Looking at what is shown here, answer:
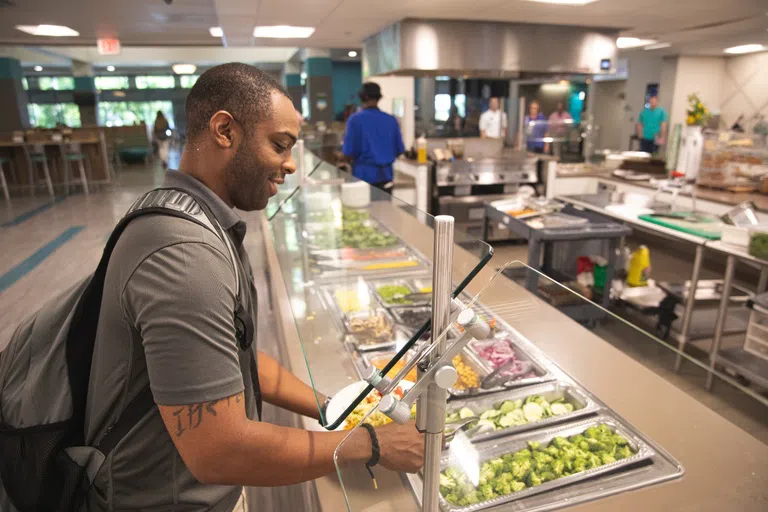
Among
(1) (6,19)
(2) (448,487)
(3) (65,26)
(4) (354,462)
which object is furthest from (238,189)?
(3) (65,26)

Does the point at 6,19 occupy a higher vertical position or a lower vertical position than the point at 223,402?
higher

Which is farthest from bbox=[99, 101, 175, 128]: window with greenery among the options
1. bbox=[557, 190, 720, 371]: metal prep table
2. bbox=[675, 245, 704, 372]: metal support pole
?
bbox=[675, 245, 704, 372]: metal support pole

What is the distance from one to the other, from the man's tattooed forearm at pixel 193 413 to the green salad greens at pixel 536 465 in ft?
1.92

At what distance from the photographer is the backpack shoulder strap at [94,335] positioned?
0.92 m

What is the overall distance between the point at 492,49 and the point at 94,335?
18.5 ft

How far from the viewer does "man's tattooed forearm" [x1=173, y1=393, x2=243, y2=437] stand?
82 cm

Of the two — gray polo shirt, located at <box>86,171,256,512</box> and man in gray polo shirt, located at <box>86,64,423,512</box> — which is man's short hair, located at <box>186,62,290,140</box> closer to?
man in gray polo shirt, located at <box>86,64,423,512</box>

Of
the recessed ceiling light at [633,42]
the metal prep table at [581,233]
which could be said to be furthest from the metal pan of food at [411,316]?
the recessed ceiling light at [633,42]

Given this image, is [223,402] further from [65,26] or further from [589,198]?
[65,26]

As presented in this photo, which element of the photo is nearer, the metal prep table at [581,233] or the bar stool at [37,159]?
the metal prep table at [581,233]

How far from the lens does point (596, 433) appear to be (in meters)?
1.34

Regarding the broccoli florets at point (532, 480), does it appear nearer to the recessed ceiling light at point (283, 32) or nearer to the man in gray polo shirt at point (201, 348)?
the man in gray polo shirt at point (201, 348)

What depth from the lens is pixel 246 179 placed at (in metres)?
1.02

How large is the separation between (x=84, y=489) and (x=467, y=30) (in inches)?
224
